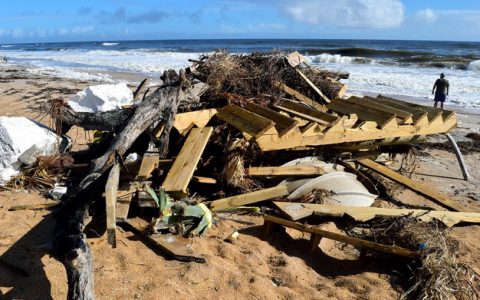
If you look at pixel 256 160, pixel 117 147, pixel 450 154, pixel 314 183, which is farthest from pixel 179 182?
pixel 450 154

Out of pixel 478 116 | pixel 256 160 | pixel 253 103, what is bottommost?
pixel 478 116

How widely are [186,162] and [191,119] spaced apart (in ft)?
3.10

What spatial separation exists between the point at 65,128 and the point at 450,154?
730cm

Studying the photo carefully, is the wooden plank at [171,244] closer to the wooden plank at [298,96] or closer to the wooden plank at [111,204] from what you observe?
the wooden plank at [111,204]

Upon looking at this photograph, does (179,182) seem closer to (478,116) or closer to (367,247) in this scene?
(367,247)

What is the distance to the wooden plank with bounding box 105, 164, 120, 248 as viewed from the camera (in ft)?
11.2

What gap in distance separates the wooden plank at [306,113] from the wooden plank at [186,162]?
4.38ft

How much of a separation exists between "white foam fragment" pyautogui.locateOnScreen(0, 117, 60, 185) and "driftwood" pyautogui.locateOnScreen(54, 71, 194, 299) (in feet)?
1.66

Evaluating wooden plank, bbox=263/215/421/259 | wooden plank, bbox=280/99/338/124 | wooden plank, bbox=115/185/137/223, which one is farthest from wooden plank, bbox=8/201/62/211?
wooden plank, bbox=280/99/338/124

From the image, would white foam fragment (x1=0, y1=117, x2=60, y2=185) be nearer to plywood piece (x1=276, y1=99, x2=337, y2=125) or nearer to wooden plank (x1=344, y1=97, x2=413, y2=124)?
plywood piece (x1=276, y1=99, x2=337, y2=125)

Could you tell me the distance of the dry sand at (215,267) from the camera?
345cm

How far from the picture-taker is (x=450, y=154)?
876 cm

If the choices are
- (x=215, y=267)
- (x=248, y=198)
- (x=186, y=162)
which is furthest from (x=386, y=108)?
(x=215, y=267)

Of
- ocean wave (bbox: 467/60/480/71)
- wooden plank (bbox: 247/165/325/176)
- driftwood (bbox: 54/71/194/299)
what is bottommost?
ocean wave (bbox: 467/60/480/71)
